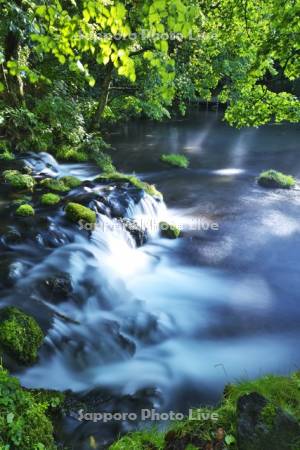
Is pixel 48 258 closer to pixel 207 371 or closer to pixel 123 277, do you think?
pixel 123 277

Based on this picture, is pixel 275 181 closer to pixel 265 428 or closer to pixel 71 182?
pixel 71 182

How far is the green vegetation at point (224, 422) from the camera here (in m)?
3.29

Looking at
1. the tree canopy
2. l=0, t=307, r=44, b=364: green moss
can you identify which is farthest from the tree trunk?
l=0, t=307, r=44, b=364: green moss

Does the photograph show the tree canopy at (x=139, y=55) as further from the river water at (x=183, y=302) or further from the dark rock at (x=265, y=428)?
the river water at (x=183, y=302)

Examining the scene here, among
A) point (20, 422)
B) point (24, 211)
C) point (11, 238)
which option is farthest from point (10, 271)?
point (20, 422)

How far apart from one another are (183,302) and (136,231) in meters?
2.72

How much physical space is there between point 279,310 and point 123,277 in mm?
3213

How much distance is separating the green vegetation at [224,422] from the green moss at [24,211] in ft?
19.0

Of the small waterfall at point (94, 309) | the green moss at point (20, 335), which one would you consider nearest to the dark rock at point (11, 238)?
the small waterfall at point (94, 309)

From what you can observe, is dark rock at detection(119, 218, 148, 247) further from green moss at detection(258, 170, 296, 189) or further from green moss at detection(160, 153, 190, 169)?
green moss at detection(160, 153, 190, 169)

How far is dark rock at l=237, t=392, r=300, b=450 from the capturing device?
9.95 ft

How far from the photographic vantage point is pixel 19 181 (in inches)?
412

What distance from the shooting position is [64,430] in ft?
13.8

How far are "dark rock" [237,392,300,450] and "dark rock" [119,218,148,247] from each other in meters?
6.48
